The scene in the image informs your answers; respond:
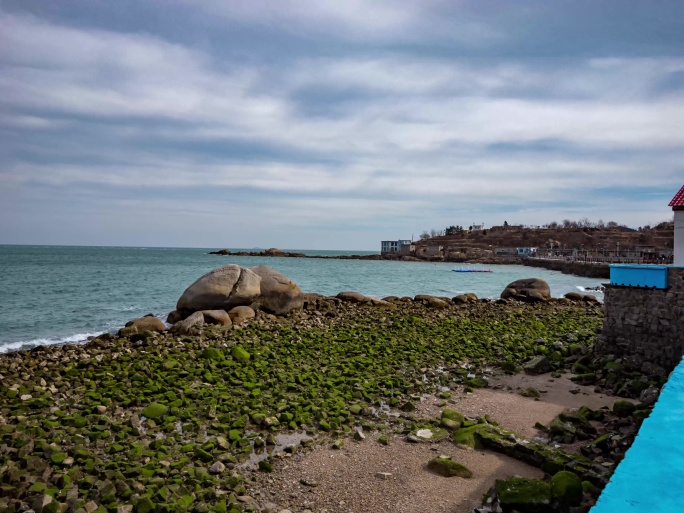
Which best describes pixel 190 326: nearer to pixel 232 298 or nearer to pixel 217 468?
pixel 232 298

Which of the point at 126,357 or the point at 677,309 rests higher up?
the point at 677,309

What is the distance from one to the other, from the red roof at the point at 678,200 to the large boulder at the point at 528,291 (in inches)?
484

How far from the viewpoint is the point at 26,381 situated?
33.9 feet

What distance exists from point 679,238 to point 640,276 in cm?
425

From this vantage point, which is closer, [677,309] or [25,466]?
[25,466]

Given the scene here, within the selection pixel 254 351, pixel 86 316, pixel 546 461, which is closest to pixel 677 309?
pixel 546 461

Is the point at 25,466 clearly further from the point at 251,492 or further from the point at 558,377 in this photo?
the point at 558,377

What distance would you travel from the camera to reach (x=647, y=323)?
11.6 metres

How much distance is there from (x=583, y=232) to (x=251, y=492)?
129226mm

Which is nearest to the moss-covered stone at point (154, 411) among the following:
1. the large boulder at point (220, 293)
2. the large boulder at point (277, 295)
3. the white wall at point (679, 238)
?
the large boulder at point (220, 293)

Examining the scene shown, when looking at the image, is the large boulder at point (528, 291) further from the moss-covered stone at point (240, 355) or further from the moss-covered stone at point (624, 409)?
the moss-covered stone at point (240, 355)

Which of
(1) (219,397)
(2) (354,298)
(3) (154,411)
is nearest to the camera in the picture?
(3) (154,411)

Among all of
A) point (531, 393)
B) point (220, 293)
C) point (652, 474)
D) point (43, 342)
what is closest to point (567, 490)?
point (652, 474)

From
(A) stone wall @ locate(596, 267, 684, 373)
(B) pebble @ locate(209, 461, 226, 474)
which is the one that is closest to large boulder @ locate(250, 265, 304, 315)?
(A) stone wall @ locate(596, 267, 684, 373)
